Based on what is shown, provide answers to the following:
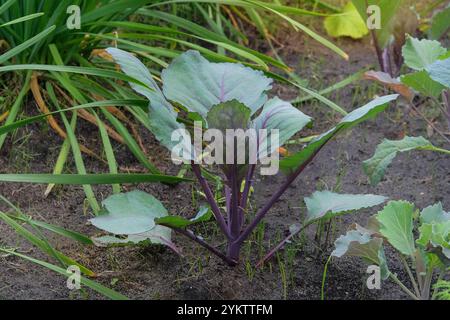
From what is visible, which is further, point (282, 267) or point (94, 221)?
point (282, 267)

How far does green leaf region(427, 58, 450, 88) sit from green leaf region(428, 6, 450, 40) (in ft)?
2.82

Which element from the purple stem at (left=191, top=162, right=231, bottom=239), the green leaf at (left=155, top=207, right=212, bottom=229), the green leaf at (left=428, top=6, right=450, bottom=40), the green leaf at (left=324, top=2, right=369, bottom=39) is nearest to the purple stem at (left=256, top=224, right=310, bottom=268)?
the purple stem at (left=191, top=162, right=231, bottom=239)

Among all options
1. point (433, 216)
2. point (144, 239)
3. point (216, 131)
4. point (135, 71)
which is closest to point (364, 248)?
point (433, 216)

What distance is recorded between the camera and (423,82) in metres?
2.16

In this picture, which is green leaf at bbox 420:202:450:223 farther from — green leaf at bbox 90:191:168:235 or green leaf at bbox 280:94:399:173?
green leaf at bbox 90:191:168:235

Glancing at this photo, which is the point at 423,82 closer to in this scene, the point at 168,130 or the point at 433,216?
the point at 433,216

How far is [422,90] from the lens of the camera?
2205mm

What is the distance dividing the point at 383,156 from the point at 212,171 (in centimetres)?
63

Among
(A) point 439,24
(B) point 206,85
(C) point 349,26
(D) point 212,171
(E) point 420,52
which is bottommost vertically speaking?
(D) point 212,171

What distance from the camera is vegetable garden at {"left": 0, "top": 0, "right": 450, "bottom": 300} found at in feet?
6.29

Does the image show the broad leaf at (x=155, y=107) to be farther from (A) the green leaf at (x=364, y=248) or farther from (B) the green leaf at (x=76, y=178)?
(A) the green leaf at (x=364, y=248)
